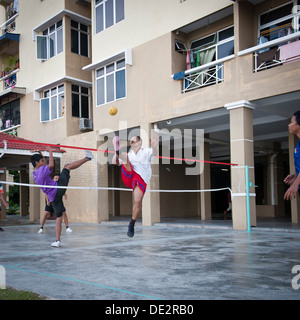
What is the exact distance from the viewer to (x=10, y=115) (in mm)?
25000

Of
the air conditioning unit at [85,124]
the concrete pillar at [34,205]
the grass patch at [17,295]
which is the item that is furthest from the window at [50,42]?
the grass patch at [17,295]

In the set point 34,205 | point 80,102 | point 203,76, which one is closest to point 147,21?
point 203,76

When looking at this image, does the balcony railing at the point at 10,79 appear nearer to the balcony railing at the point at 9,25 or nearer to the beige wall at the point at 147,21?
the balcony railing at the point at 9,25

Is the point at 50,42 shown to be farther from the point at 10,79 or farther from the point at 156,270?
the point at 156,270

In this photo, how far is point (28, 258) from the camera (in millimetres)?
6984

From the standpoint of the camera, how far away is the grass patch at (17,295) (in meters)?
3.97

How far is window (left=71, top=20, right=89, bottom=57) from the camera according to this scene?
20.6m

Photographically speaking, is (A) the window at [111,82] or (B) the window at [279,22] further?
(A) the window at [111,82]

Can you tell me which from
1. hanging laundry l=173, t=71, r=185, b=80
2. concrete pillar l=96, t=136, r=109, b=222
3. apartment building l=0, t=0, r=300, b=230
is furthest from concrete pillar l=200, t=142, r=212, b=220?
hanging laundry l=173, t=71, r=185, b=80

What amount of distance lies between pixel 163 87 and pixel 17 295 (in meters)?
12.3

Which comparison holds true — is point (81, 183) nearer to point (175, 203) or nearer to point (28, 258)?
point (175, 203)

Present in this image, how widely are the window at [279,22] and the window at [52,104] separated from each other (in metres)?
11.3
